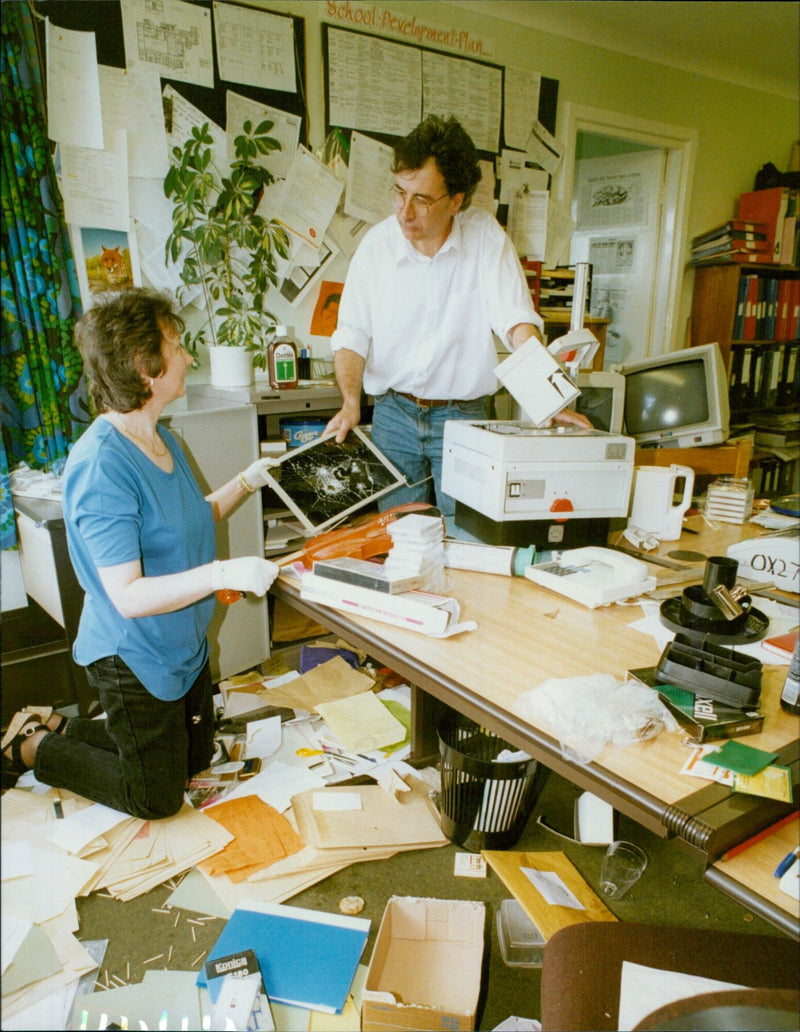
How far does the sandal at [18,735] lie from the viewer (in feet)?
5.85

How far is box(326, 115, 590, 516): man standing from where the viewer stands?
207 cm

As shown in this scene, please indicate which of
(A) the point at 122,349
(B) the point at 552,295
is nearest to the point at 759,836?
(A) the point at 122,349

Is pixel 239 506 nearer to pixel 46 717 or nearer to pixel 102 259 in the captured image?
pixel 46 717

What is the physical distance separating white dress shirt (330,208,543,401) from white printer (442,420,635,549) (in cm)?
47

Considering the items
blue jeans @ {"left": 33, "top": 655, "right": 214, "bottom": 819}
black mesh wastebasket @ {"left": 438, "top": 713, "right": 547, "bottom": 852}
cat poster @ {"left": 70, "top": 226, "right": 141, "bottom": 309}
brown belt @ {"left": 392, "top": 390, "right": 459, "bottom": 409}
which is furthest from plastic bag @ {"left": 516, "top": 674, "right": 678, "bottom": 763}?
cat poster @ {"left": 70, "top": 226, "right": 141, "bottom": 309}

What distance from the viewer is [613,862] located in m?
1.73

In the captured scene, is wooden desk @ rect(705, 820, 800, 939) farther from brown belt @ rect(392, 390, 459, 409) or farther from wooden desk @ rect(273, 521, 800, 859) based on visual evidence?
brown belt @ rect(392, 390, 459, 409)

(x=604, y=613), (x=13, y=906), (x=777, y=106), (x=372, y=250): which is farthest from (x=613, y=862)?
(x=777, y=106)

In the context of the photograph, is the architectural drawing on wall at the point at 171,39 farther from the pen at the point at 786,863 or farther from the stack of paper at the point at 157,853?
the pen at the point at 786,863

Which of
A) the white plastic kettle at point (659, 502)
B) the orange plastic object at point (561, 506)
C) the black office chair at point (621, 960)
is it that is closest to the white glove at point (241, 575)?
the orange plastic object at point (561, 506)

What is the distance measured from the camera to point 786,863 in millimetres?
837

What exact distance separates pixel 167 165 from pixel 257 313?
56 centimetres

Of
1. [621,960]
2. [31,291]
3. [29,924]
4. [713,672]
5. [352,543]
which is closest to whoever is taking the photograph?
[29,924]

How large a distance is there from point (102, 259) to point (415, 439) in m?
1.18
